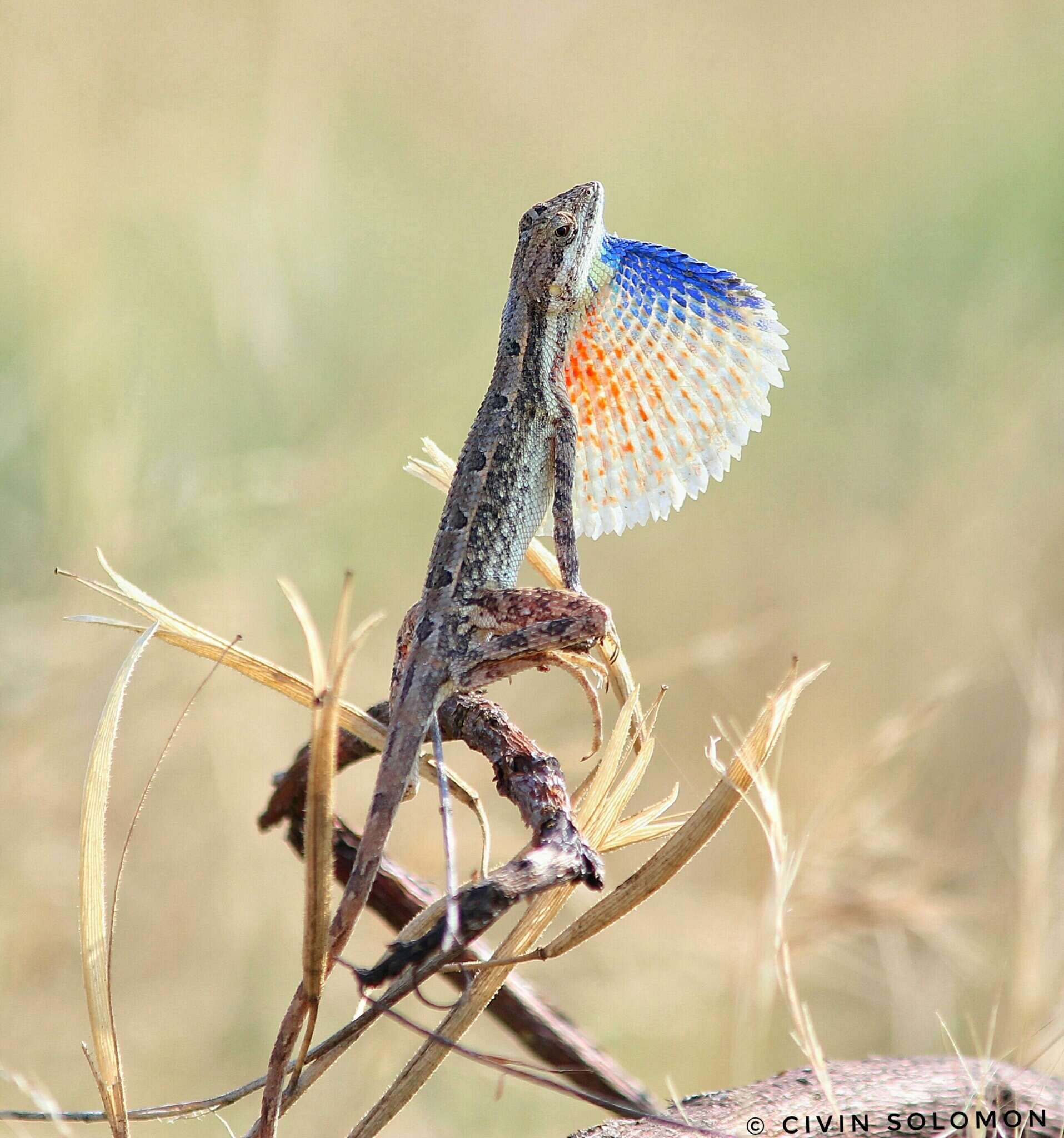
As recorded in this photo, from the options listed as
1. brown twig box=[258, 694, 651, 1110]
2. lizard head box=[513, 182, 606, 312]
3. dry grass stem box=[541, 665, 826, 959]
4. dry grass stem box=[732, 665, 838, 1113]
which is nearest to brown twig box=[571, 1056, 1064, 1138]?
brown twig box=[258, 694, 651, 1110]

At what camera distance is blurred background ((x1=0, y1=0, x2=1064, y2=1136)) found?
4406 mm

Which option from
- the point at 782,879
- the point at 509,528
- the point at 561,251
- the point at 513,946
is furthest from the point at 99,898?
the point at 561,251

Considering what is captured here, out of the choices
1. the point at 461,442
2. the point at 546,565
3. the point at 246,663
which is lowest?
the point at 246,663

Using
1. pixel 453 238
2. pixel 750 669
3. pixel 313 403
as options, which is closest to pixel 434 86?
pixel 453 238

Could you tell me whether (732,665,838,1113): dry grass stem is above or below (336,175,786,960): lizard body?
below

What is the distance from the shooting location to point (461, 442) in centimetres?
753

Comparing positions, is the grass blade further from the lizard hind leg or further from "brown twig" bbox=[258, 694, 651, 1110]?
the lizard hind leg

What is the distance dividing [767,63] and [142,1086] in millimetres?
9726

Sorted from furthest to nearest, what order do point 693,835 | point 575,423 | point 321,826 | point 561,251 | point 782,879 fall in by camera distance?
point 561,251
point 575,423
point 782,879
point 693,835
point 321,826

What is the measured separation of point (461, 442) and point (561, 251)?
483cm

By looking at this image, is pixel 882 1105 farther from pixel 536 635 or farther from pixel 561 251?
pixel 561 251

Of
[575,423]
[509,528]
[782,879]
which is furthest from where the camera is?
[575,423]

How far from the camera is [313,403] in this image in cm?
694

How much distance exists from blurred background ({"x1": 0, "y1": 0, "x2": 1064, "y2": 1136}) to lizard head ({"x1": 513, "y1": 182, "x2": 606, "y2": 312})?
974mm
